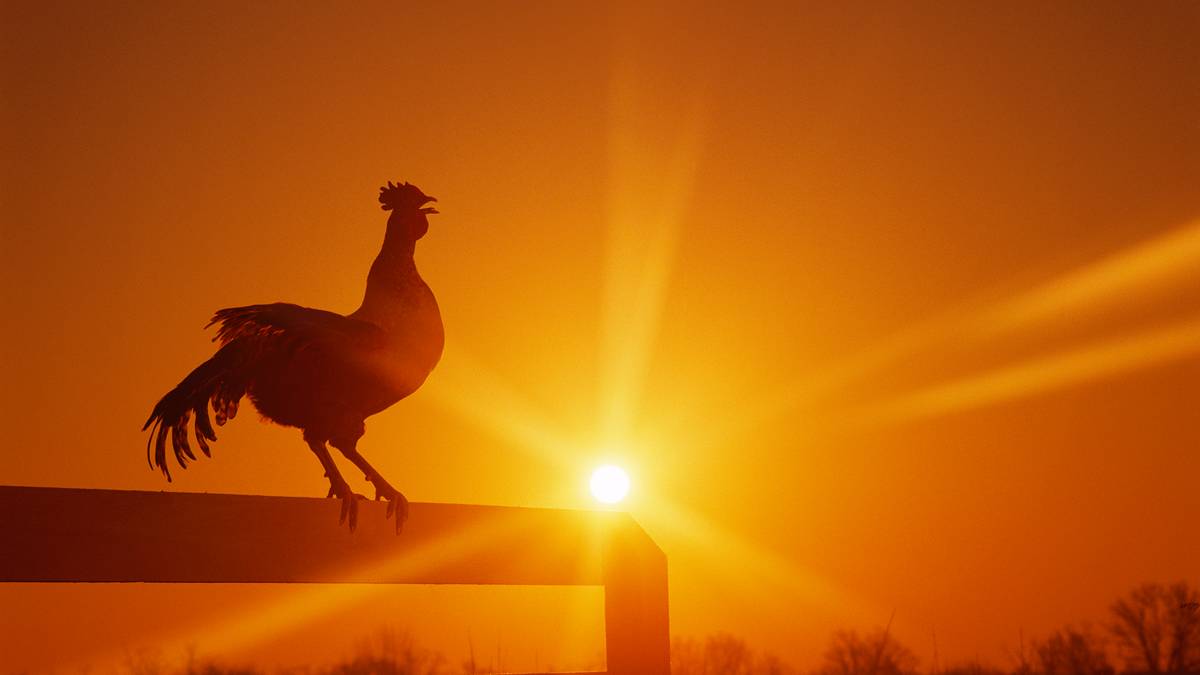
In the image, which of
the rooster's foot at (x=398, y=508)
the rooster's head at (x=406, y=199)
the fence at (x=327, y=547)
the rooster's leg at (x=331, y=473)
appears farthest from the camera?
the rooster's head at (x=406, y=199)

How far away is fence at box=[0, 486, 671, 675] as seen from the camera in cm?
311

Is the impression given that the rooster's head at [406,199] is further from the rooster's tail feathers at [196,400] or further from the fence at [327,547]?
the fence at [327,547]

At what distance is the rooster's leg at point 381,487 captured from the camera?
149 inches

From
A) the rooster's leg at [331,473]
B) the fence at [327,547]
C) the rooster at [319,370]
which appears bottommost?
the fence at [327,547]

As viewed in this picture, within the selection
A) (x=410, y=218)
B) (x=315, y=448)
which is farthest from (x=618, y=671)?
(x=410, y=218)

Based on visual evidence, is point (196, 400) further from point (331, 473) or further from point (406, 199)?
point (406, 199)

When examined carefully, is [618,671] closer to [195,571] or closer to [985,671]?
[195,571]

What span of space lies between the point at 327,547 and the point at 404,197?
3.63m

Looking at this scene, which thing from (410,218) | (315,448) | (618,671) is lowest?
(618,671)

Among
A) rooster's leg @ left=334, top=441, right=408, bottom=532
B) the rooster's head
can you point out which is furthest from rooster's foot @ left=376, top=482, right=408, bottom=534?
the rooster's head

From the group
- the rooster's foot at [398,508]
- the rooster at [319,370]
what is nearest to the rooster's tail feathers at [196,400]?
the rooster at [319,370]

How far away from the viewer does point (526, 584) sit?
12.9 ft

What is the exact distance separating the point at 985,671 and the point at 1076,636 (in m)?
1.12

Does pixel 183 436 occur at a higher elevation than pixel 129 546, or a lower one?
higher
